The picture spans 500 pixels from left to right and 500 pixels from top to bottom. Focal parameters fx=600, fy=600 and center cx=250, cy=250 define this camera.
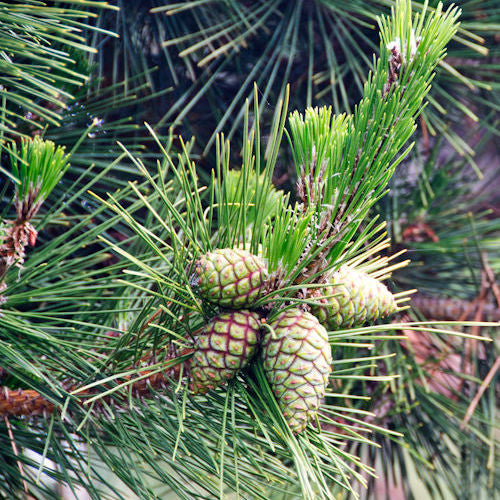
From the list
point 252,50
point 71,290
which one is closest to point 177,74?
point 252,50

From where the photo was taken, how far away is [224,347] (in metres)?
0.32

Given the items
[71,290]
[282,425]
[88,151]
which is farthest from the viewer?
[88,151]

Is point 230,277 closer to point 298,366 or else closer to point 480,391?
point 298,366

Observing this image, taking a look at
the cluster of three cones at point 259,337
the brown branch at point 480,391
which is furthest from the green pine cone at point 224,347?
the brown branch at point 480,391

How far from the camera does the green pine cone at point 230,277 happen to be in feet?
1.07

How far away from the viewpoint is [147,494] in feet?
1.20

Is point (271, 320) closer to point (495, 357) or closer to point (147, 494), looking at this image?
point (147, 494)

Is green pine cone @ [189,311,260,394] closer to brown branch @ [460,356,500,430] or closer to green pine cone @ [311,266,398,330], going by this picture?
green pine cone @ [311,266,398,330]

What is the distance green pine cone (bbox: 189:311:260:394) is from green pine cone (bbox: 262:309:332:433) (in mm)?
13

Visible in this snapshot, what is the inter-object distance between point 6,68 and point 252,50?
367 millimetres

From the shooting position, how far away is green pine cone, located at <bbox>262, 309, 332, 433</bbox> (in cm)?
31

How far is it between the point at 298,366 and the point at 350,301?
0.06 metres

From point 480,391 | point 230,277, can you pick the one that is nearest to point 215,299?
point 230,277

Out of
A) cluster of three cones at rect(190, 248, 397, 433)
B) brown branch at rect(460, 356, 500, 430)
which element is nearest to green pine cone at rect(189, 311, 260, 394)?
cluster of three cones at rect(190, 248, 397, 433)
